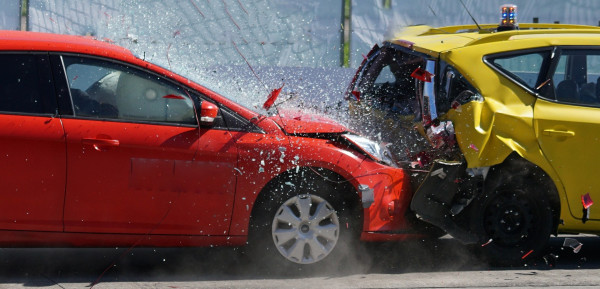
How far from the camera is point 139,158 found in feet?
20.6

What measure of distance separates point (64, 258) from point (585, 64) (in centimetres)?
398

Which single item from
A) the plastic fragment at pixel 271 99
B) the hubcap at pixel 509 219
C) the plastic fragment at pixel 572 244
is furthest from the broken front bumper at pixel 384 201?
the plastic fragment at pixel 572 244

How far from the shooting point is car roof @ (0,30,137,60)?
636 cm

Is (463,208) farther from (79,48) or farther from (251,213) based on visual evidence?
(79,48)

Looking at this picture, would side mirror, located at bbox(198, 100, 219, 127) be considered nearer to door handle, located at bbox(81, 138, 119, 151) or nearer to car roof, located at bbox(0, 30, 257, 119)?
car roof, located at bbox(0, 30, 257, 119)

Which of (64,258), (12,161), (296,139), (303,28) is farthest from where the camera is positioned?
(303,28)

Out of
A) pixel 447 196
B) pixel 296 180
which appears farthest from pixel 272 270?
pixel 447 196

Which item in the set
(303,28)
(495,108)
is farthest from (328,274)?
(303,28)

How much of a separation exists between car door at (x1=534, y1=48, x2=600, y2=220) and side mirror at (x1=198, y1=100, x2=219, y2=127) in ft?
7.27

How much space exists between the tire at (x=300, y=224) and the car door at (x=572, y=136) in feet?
4.89

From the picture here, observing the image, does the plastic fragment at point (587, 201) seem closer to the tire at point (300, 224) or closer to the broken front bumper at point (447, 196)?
the broken front bumper at point (447, 196)

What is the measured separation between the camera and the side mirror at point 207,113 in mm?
6383

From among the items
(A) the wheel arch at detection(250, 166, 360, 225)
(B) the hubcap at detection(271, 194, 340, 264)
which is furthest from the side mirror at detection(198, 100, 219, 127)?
(B) the hubcap at detection(271, 194, 340, 264)

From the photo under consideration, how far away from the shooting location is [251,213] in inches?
Result: 257
